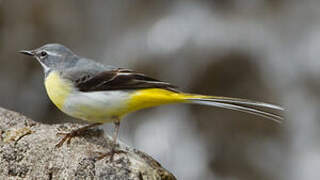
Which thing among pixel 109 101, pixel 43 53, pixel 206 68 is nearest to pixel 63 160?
pixel 109 101

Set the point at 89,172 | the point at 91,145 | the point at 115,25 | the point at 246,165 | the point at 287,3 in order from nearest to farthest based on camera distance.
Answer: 1. the point at 89,172
2. the point at 91,145
3. the point at 246,165
4. the point at 287,3
5. the point at 115,25

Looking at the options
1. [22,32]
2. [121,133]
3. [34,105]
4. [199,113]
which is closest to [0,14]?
[22,32]

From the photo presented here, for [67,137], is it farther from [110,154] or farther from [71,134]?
[110,154]

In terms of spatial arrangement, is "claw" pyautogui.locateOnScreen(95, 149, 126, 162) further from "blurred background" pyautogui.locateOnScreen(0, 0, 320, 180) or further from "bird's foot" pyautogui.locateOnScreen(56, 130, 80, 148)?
"blurred background" pyautogui.locateOnScreen(0, 0, 320, 180)

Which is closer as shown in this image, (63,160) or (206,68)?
(63,160)

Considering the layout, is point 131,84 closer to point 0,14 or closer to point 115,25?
point 115,25

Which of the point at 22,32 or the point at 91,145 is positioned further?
the point at 22,32

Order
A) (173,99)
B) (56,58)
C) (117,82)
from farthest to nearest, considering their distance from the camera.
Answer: (56,58)
(117,82)
(173,99)
